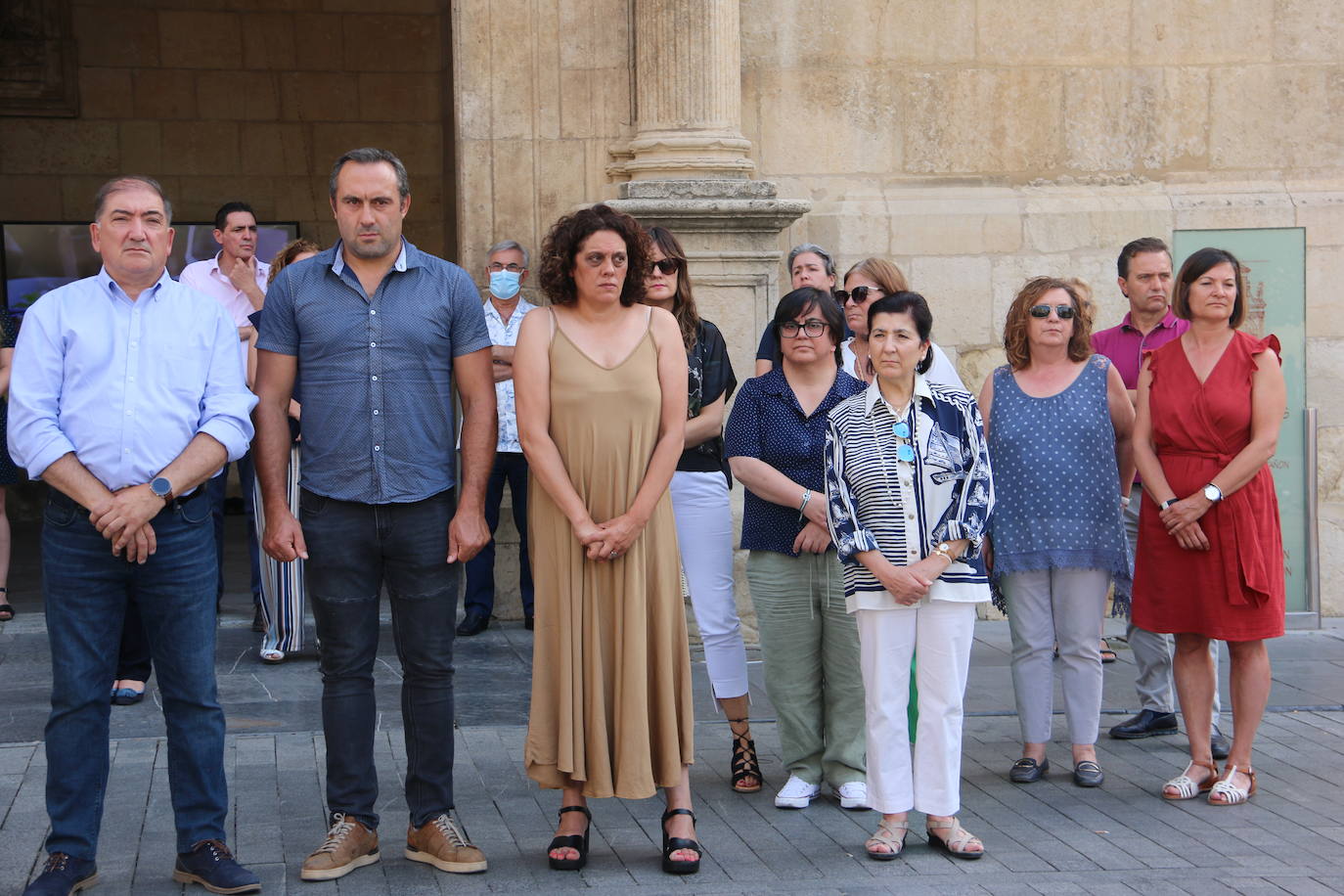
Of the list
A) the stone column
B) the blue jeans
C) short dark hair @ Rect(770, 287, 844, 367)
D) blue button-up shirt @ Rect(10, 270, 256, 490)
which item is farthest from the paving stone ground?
the stone column

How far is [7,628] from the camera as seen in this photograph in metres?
8.09

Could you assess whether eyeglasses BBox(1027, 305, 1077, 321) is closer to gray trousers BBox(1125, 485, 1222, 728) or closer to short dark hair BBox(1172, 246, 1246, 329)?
short dark hair BBox(1172, 246, 1246, 329)

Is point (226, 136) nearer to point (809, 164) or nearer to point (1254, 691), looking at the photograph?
point (809, 164)

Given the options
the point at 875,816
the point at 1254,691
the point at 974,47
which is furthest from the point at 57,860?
the point at 974,47

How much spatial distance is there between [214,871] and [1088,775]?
3.01 m

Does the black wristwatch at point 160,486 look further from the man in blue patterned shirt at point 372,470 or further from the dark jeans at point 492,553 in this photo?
the dark jeans at point 492,553

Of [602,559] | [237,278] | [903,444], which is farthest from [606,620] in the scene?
[237,278]

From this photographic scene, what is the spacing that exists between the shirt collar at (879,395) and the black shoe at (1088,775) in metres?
1.63

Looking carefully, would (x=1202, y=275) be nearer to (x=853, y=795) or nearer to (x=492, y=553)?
(x=853, y=795)

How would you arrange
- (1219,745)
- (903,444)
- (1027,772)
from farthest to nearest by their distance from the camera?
1. (1219,745)
2. (1027,772)
3. (903,444)

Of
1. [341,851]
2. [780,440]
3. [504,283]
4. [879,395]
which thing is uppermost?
[504,283]

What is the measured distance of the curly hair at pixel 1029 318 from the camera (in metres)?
5.71

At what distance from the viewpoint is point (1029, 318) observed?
18.7 feet

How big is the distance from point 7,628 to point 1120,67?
22.0 ft
